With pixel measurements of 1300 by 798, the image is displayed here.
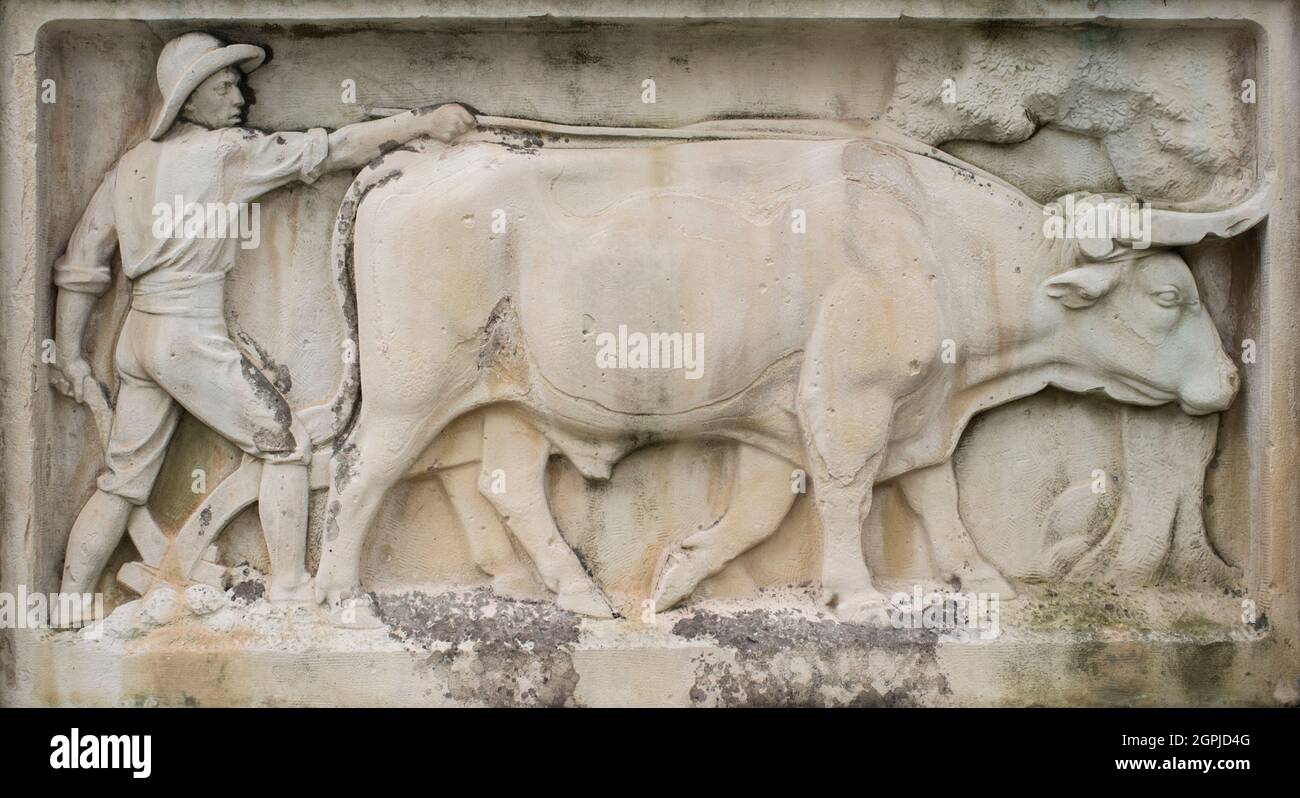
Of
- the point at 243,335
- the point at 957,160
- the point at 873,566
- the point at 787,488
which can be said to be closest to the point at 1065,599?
the point at 873,566

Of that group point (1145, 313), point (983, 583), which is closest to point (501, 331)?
point (983, 583)

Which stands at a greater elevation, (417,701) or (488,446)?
(488,446)

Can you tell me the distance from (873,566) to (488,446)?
149cm

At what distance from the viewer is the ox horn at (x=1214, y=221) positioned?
211 inches

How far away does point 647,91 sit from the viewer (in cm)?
550

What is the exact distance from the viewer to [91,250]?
17.7 ft

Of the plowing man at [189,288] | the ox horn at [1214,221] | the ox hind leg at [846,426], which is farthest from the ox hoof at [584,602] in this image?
the ox horn at [1214,221]

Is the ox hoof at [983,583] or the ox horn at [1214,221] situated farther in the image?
the ox hoof at [983,583]

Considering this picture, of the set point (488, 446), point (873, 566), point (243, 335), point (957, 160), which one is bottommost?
point (873, 566)

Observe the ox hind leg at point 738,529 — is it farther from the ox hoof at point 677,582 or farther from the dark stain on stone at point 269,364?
the dark stain on stone at point 269,364

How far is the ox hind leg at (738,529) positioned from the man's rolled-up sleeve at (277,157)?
1.86m

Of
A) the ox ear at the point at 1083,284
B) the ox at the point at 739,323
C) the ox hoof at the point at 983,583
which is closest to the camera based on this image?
the ox at the point at 739,323

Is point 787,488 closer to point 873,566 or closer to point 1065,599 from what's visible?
point 873,566

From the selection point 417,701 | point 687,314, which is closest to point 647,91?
point 687,314
